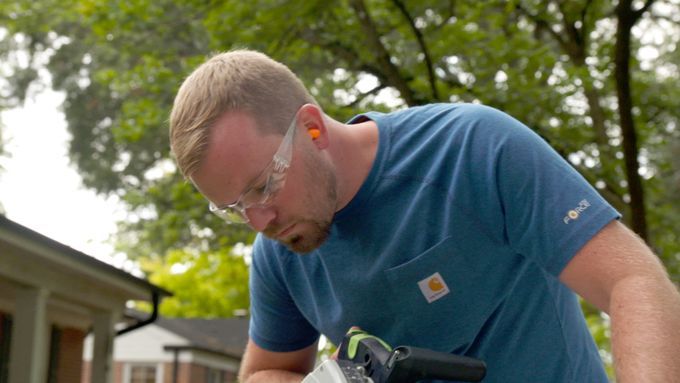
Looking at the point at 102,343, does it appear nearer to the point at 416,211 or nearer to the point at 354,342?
the point at 416,211

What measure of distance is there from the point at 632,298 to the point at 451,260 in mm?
514

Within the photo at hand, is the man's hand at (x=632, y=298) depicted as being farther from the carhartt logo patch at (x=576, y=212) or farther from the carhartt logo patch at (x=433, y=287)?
the carhartt logo patch at (x=433, y=287)

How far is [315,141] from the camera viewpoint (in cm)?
260

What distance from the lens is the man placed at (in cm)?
243

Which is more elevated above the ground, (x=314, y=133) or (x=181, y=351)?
(x=181, y=351)

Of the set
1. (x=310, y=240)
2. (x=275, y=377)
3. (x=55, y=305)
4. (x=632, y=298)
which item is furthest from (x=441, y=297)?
(x=55, y=305)

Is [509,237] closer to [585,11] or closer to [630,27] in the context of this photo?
[630,27]

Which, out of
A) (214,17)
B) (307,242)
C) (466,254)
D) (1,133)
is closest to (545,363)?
(466,254)

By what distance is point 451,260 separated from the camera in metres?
2.62

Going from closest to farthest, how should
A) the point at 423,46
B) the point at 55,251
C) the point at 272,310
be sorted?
the point at 272,310 < the point at 55,251 < the point at 423,46

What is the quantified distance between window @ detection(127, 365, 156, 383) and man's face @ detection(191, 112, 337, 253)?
86.3 feet

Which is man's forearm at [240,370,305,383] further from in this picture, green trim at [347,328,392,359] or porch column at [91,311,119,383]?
porch column at [91,311,119,383]

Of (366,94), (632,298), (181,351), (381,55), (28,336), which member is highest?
(381,55)

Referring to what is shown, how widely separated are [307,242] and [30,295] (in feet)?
28.1
